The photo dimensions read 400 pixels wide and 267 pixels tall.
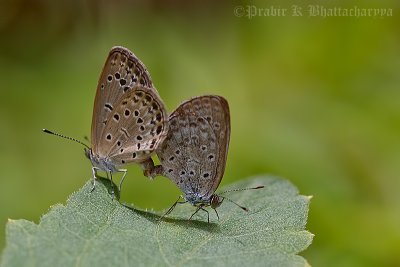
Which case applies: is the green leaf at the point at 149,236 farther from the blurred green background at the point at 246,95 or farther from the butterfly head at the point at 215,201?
the blurred green background at the point at 246,95

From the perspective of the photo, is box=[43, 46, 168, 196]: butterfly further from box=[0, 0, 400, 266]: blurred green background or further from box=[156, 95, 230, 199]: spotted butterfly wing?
box=[0, 0, 400, 266]: blurred green background

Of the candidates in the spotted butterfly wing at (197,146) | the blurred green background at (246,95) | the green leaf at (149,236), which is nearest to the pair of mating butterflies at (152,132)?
the spotted butterfly wing at (197,146)

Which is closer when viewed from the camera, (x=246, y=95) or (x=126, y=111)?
(x=126, y=111)

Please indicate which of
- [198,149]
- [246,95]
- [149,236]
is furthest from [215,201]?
[246,95]

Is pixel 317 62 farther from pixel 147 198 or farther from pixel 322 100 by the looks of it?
pixel 147 198

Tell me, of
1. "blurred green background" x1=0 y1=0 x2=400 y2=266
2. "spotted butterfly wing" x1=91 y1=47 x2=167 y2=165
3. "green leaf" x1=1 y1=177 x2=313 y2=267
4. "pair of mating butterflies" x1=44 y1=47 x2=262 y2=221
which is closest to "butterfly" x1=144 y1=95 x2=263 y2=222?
"pair of mating butterflies" x1=44 y1=47 x2=262 y2=221

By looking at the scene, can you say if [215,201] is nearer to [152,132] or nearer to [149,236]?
[152,132]
